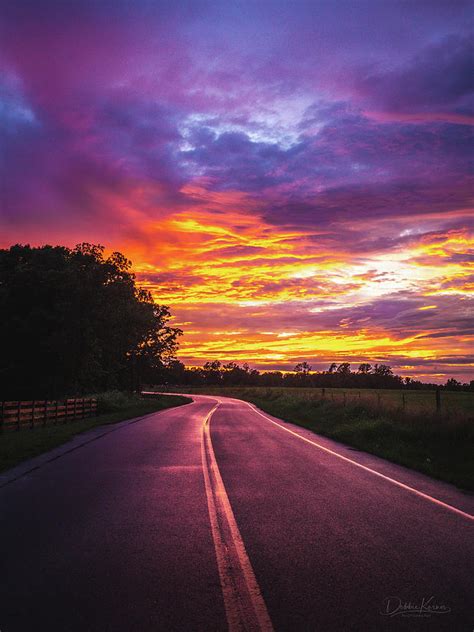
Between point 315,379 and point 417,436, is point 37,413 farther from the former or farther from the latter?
point 315,379

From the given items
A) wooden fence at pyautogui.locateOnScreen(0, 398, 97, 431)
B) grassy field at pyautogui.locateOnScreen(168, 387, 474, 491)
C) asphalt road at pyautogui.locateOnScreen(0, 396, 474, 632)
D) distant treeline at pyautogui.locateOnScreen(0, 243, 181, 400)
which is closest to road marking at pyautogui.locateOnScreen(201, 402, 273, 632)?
asphalt road at pyautogui.locateOnScreen(0, 396, 474, 632)

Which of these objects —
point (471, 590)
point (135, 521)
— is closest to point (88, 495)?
point (135, 521)

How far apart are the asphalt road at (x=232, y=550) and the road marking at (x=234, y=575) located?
0.06 feet

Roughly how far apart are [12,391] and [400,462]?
119 ft

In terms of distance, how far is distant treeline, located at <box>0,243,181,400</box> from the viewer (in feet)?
128

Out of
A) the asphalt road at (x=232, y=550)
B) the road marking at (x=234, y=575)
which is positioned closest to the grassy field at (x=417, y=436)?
the asphalt road at (x=232, y=550)

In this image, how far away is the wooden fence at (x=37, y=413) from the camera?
1908 cm

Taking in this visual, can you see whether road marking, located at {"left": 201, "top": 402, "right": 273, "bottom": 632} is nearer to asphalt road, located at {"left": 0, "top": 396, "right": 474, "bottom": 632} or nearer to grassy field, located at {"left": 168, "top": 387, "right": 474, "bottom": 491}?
asphalt road, located at {"left": 0, "top": 396, "right": 474, "bottom": 632}

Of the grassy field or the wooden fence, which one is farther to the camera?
the wooden fence

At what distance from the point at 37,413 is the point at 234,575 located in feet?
61.4

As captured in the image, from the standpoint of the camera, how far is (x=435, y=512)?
738 centimetres

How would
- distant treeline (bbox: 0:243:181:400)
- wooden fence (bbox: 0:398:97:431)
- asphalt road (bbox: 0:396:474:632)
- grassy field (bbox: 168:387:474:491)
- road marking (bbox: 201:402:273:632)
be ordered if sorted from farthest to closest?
1. distant treeline (bbox: 0:243:181:400)
2. wooden fence (bbox: 0:398:97:431)
3. grassy field (bbox: 168:387:474:491)
4. asphalt road (bbox: 0:396:474:632)
5. road marking (bbox: 201:402:273:632)

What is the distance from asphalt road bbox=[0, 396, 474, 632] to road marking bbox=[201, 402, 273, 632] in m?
0.02

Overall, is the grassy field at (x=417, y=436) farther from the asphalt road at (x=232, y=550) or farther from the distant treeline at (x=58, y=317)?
the distant treeline at (x=58, y=317)
